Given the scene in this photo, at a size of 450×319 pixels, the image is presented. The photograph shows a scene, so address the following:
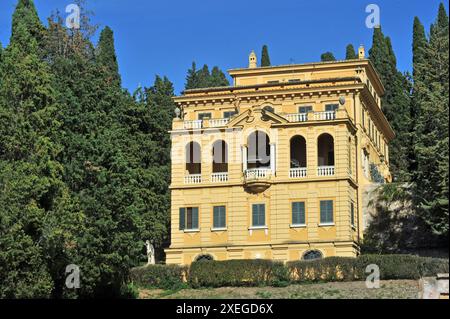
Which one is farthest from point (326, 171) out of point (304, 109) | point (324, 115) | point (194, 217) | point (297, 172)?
point (194, 217)

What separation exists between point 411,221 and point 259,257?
958 cm

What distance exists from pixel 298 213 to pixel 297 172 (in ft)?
8.35

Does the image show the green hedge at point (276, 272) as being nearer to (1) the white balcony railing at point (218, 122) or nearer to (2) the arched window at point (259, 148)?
(2) the arched window at point (259, 148)

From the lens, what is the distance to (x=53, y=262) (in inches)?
1852

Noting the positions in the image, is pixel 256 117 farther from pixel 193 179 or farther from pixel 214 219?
pixel 214 219

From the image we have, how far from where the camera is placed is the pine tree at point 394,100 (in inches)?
3103

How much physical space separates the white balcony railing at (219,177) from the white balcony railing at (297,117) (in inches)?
207

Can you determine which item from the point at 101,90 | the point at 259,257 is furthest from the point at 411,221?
the point at 101,90

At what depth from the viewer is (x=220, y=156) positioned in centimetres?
6125

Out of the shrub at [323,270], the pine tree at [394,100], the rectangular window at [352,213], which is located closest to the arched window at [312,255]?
the rectangular window at [352,213]

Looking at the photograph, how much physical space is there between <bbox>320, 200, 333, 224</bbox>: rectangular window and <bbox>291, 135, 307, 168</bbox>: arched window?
4.64 meters

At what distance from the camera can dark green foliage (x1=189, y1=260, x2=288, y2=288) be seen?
173ft
